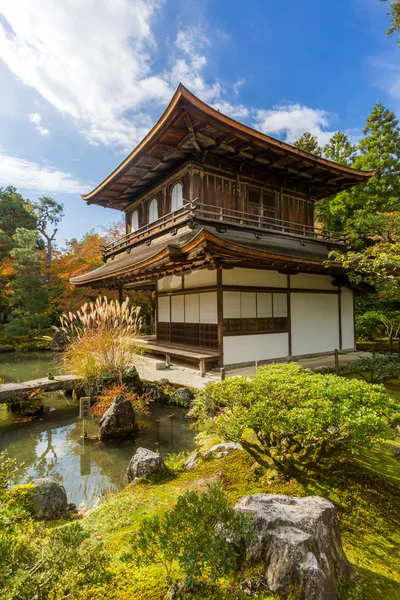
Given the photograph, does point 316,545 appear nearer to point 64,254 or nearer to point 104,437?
point 104,437

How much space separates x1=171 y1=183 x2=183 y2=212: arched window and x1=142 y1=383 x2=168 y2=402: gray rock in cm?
553

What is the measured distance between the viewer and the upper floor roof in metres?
7.26

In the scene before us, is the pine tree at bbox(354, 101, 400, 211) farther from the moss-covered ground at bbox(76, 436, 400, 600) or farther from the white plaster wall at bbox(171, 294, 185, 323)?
the moss-covered ground at bbox(76, 436, 400, 600)

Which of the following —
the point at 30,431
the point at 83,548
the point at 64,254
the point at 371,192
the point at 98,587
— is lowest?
the point at 30,431

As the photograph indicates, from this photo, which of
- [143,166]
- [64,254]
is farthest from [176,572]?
[64,254]

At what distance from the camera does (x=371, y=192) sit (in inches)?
612

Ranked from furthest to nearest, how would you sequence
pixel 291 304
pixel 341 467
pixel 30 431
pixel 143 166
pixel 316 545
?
1. pixel 143 166
2. pixel 291 304
3. pixel 30 431
4. pixel 341 467
5. pixel 316 545

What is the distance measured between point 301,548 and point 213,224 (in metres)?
7.77

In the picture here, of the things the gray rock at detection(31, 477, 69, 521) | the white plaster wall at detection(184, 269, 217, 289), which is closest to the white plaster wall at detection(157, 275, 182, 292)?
the white plaster wall at detection(184, 269, 217, 289)

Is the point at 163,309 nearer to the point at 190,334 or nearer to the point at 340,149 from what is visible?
the point at 190,334

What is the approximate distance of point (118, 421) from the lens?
5.08m

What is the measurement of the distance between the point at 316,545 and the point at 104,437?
14.1ft

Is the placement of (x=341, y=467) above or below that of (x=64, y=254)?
below

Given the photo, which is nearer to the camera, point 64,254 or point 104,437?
point 104,437
